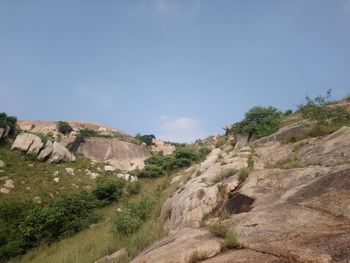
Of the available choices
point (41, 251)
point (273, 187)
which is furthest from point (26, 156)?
point (273, 187)

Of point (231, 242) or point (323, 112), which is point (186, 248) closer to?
point (231, 242)

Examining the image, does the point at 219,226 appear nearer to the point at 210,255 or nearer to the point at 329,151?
the point at 210,255

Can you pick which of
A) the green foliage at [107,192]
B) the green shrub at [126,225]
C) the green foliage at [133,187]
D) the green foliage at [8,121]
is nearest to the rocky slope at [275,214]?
the green shrub at [126,225]

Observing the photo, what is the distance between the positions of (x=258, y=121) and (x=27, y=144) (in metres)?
25.1

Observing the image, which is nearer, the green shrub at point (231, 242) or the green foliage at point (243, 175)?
the green shrub at point (231, 242)

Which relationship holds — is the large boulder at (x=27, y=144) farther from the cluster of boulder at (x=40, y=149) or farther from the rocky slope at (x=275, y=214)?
the rocky slope at (x=275, y=214)

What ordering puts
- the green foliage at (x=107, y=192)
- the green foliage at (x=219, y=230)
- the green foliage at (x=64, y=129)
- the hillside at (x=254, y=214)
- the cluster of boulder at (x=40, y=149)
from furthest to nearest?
the green foliage at (x=64, y=129)
the cluster of boulder at (x=40, y=149)
the green foliage at (x=107, y=192)
the green foliage at (x=219, y=230)
the hillside at (x=254, y=214)

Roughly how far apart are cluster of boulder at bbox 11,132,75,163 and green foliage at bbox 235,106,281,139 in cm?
2129

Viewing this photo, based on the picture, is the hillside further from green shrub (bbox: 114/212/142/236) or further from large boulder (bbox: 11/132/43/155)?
large boulder (bbox: 11/132/43/155)

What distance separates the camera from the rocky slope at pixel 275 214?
186 inches

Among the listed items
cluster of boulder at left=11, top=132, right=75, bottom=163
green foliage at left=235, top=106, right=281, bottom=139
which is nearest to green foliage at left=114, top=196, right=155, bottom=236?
green foliage at left=235, top=106, right=281, bottom=139

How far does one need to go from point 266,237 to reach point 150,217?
8267 millimetres

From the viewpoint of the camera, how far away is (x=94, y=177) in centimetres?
3562

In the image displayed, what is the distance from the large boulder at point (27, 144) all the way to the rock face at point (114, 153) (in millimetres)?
7200
